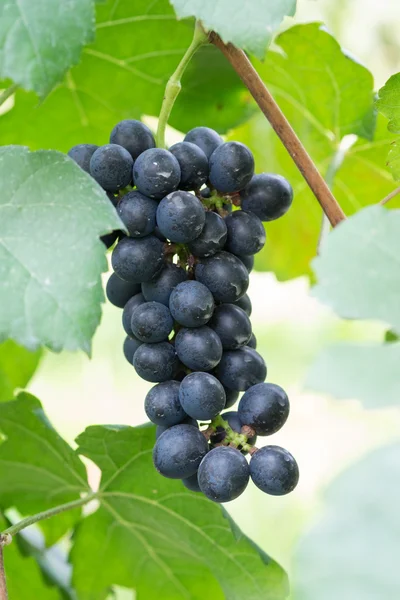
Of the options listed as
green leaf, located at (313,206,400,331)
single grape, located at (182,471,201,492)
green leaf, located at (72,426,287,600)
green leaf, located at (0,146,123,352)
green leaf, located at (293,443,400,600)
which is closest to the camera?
green leaf, located at (293,443,400,600)

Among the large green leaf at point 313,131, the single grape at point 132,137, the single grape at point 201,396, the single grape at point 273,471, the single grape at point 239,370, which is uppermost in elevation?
the large green leaf at point 313,131

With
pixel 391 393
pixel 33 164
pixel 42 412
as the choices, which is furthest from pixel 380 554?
pixel 42 412

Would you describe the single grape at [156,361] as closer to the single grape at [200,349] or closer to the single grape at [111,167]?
the single grape at [200,349]

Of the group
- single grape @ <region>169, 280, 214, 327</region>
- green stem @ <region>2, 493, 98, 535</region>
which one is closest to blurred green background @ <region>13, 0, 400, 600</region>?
green stem @ <region>2, 493, 98, 535</region>

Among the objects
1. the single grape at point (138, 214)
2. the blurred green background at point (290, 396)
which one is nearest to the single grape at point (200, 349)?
the single grape at point (138, 214)

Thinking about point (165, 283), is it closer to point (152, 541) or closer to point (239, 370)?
point (239, 370)

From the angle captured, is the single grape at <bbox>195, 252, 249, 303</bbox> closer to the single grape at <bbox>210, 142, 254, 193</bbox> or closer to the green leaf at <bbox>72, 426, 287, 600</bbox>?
the single grape at <bbox>210, 142, 254, 193</bbox>
